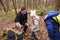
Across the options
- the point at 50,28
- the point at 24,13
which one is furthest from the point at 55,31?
the point at 24,13

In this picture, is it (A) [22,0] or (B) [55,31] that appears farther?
(A) [22,0]

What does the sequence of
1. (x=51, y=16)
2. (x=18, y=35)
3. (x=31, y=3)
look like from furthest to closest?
(x=31, y=3) → (x=18, y=35) → (x=51, y=16)

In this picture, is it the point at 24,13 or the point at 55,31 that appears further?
the point at 24,13

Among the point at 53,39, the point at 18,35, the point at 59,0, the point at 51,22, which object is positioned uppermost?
the point at 51,22

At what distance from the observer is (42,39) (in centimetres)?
1226

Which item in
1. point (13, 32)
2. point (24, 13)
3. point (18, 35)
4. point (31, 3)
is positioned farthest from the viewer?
point (31, 3)

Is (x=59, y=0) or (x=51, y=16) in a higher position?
(x=51, y=16)

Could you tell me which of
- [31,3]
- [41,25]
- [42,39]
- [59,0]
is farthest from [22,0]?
[42,39]

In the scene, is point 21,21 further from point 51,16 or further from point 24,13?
point 51,16

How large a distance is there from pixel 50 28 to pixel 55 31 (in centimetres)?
17

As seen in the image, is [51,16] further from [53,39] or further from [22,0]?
[22,0]

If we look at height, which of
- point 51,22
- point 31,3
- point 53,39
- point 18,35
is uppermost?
point 51,22

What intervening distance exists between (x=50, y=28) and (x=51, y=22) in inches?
5.9

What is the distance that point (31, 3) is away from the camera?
29109 mm
